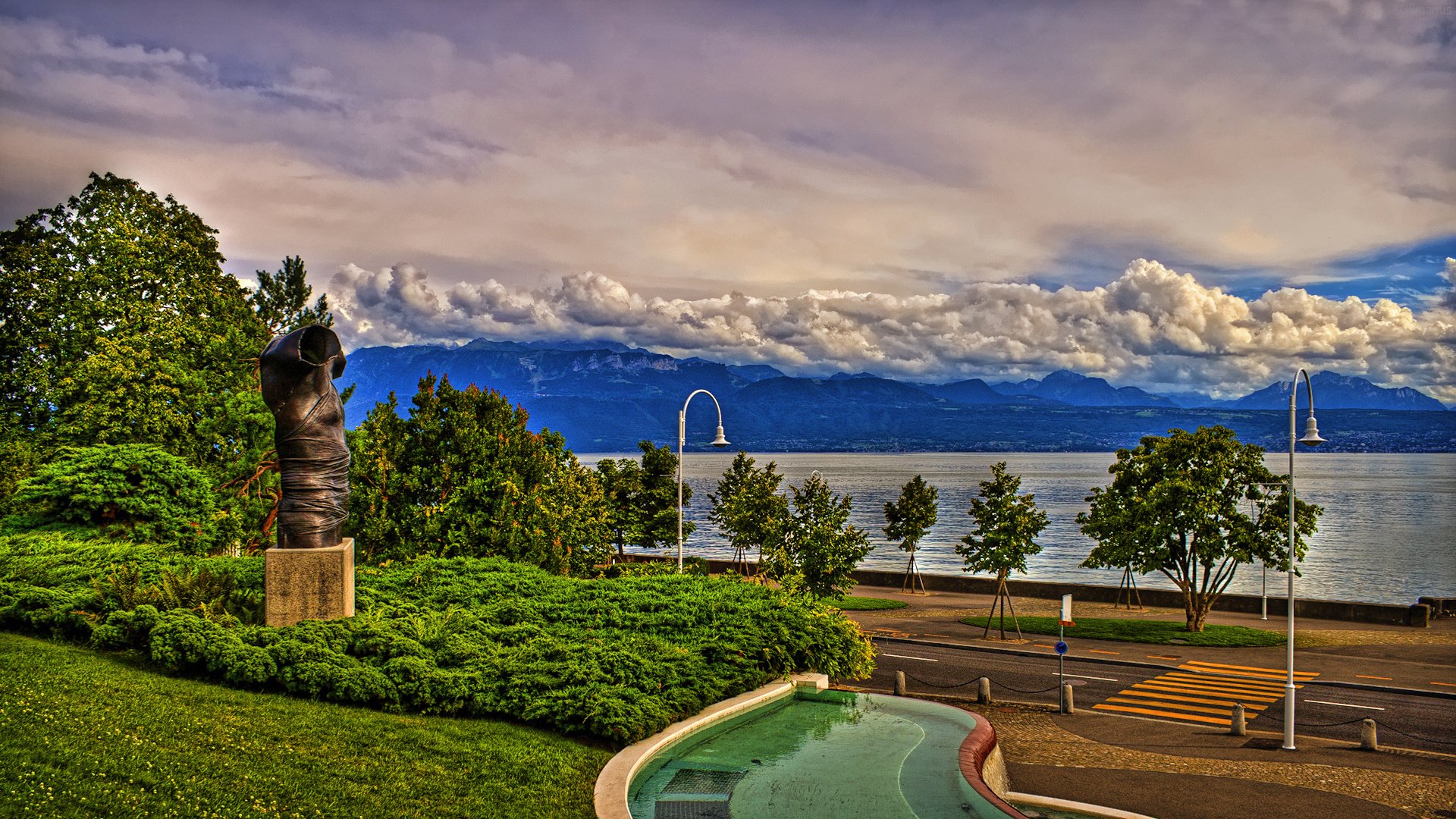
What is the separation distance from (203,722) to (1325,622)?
4226 cm

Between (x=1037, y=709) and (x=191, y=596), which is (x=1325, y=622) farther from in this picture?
(x=191, y=596)

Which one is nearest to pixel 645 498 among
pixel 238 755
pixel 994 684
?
pixel 994 684

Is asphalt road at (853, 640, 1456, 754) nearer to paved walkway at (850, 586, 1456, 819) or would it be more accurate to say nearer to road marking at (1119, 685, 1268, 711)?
road marking at (1119, 685, 1268, 711)

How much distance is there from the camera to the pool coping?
9.44m

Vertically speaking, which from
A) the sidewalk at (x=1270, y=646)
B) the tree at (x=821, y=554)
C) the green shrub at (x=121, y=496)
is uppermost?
the green shrub at (x=121, y=496)

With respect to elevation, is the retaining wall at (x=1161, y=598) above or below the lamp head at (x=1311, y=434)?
below

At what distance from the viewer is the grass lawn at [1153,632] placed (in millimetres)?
31969

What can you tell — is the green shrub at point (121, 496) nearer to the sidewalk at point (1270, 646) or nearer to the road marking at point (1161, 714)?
the road marking at point (1161, 714)

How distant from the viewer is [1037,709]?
69.7 feet

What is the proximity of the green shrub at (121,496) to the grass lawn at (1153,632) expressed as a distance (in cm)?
2783

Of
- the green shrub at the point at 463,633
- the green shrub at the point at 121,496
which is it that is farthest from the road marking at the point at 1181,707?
the green shrub at the point at 121,496

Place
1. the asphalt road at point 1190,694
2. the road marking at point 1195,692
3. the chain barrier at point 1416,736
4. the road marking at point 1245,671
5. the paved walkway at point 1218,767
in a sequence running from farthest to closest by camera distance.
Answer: the road marking at point 1245,671 < the road marking at point 1195,692 < the asphalt road at point 1190,694 < the chain barrier at point 1416,736 < the paved walkway at point 1218,767

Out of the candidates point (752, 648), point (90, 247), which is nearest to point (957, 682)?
point (752, 648)

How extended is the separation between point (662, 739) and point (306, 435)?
7621mm
